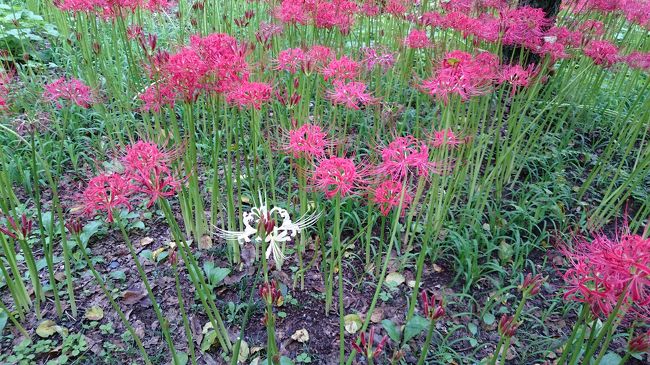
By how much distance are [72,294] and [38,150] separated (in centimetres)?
156

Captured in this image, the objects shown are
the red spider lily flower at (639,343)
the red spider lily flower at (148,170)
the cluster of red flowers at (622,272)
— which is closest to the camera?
the cluster of red flowers at (622,272)

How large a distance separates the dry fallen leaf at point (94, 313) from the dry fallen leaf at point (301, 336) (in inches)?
38.5

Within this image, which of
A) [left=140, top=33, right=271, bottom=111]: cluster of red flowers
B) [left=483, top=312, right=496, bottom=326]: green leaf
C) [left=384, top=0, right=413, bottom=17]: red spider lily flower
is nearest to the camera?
[left=140, top=33, right=271, bottom=111]: cluster of red flowers

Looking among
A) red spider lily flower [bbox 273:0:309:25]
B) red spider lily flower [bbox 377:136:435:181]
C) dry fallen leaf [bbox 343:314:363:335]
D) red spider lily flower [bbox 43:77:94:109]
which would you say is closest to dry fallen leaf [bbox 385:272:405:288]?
dry fallen leaf [bbox 343:314:363:335]

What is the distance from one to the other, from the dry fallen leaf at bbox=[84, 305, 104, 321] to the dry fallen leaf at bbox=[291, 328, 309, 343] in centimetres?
98

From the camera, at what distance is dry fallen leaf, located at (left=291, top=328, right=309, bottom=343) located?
7.01 ft

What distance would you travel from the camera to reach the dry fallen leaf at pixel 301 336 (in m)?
2.14

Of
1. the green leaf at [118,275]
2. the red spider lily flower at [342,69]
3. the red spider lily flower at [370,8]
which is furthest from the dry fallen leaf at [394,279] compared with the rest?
the red spider lily flower at [370,8]

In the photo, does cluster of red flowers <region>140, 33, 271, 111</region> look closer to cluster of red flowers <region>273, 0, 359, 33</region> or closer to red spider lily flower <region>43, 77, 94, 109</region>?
red spider lily flower <region>43, 77, 94, 109</region>

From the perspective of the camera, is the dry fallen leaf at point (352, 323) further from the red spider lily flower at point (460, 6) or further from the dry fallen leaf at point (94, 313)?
the red spider lily flower at point (460, 6)

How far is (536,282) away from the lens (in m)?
1.35

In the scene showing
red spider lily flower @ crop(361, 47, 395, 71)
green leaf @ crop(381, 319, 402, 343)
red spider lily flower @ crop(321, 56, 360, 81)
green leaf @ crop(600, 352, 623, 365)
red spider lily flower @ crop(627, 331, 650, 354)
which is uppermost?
red spider lily flower @ crop(321, 56, 360, 81)

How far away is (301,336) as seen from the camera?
2150 millimetres

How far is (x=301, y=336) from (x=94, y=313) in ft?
3.46
